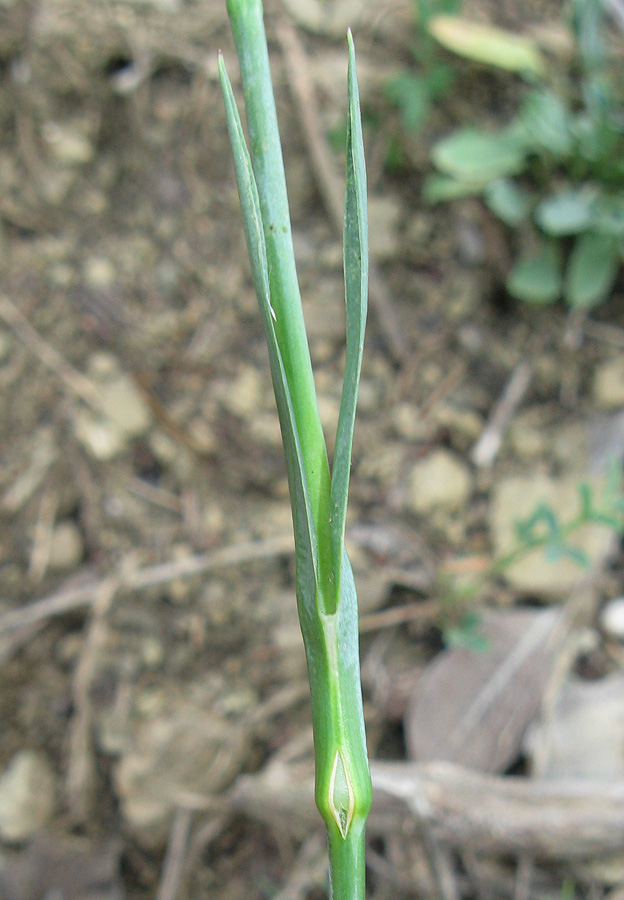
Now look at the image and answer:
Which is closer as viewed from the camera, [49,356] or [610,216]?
[610,216]

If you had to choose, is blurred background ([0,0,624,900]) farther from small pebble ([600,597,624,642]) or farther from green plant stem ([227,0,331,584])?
green plant stem ([227,0,331,584])

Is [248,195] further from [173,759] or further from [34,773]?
[34,773]

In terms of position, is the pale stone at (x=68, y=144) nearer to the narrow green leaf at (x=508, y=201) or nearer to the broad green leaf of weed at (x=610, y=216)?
the narrow green leaf at (x=508, y=201)

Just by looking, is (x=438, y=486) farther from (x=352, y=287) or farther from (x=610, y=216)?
(x=352, y=287)

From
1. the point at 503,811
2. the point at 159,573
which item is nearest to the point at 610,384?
the point at 503,811

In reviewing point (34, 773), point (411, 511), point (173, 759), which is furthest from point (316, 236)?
point (34, 773)

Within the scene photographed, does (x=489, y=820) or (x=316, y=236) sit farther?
(x=316, y=236)

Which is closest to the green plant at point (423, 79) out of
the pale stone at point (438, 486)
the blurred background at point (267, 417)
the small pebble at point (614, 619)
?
the blurred background at point (267, 417)
